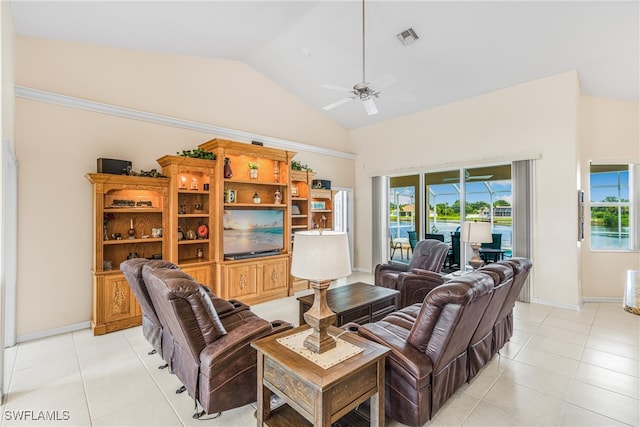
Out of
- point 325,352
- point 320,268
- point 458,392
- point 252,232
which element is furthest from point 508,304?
point 252,232

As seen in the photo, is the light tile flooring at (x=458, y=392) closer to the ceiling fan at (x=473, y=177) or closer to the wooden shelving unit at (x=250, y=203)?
the wooden shelving unit at (x=250, y=203)

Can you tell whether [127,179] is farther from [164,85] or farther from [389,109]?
[389,109]

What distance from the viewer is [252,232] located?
5.25m

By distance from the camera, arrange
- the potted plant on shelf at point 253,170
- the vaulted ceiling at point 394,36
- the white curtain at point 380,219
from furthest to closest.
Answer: the white curtain at point 380,219
the potted plant on shelf at point 253,170
the vaulted ceiling at point 394,36

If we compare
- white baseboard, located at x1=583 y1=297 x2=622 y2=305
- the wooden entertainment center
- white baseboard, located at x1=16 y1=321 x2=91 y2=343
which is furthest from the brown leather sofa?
white baseboard, located at x1=583 y1=297 x2=622 y2=305

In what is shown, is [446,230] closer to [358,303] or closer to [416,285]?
[416,285]

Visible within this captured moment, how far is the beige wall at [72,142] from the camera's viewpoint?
145 inches

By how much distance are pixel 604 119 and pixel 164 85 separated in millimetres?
7440

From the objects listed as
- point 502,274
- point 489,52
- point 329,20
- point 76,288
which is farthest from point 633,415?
point 76,288

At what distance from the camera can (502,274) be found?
2469 mm

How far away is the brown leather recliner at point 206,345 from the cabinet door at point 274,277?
288cm

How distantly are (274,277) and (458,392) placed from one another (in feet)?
11.4

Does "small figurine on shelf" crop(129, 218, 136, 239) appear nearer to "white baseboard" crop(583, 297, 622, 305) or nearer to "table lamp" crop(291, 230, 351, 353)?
"table lamp" crop(291, 230, 351, 353)

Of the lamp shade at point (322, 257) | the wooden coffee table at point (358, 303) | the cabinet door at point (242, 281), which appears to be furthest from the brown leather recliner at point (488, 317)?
the cabinet door at point (242, 281)
